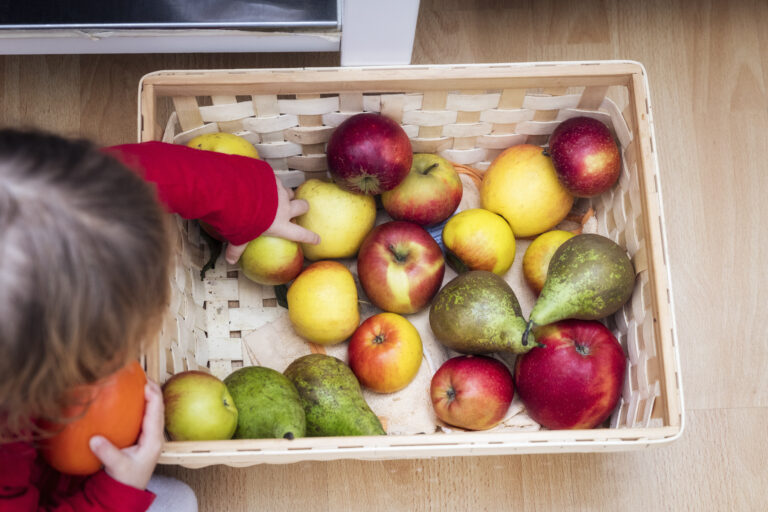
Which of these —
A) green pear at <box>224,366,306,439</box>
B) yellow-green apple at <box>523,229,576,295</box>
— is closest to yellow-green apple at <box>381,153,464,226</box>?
yellow-green apple at <box>523,229,576,295</box>

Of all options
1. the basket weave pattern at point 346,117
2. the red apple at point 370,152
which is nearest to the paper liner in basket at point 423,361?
the basket weave pattern at point 346,117

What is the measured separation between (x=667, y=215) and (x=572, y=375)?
1.31ft

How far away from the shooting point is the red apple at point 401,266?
77cm

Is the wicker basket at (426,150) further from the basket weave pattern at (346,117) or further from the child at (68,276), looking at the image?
the child at (68,276)

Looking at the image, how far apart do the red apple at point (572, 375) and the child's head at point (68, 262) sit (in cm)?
39

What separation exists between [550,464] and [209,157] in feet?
1.86

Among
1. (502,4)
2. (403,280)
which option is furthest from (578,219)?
(502,4)

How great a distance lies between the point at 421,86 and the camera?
74cm

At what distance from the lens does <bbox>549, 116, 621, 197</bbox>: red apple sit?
0.75m

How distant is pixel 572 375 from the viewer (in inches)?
27.8

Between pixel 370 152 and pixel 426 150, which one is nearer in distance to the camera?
pixel 370 152

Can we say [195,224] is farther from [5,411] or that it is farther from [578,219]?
[578,219]

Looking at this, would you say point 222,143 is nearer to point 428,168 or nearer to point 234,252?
point 234,252

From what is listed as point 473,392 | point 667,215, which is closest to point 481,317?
point 473,392
